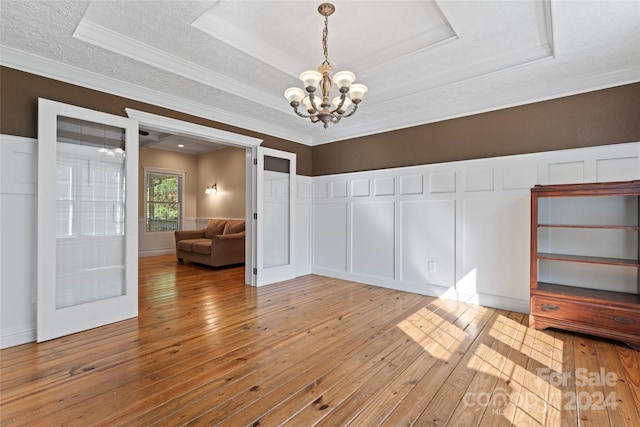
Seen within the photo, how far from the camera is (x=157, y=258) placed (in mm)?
7406

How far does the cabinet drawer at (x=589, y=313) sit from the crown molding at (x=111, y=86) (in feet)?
13.5

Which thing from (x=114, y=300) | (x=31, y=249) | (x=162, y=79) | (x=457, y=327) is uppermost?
(x=162, y=79)

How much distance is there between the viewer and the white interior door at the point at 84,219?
2.65 meters

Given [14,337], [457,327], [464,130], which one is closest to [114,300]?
[14,337]

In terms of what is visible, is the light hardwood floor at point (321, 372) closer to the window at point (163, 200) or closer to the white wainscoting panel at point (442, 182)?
the white wainscoting panel at point (442, 182)

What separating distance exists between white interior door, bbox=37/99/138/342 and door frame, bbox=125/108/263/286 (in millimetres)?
238

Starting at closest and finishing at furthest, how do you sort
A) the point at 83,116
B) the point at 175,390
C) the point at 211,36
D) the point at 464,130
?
1. the point at 175,390
2. the point at 211,36
3. the point at 83,116
4. the point at 464,130

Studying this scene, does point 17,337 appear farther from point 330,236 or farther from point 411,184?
point 411,184

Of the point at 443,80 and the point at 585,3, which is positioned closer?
the point at 585,3

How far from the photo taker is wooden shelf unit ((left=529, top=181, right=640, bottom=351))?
2.57 metres

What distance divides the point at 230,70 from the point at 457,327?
3.43m

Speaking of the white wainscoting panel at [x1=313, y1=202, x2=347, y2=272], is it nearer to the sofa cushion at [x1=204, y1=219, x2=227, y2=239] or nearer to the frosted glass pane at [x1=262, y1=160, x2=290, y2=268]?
the frosted glass pane at [x1=262, y1=160, x2=290, y2=268]

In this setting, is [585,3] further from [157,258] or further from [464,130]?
[157,258]

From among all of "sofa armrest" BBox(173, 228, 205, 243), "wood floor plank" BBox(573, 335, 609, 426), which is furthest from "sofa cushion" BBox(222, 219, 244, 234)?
"wood floor plank" BBox(573, 335, 609, 426)
